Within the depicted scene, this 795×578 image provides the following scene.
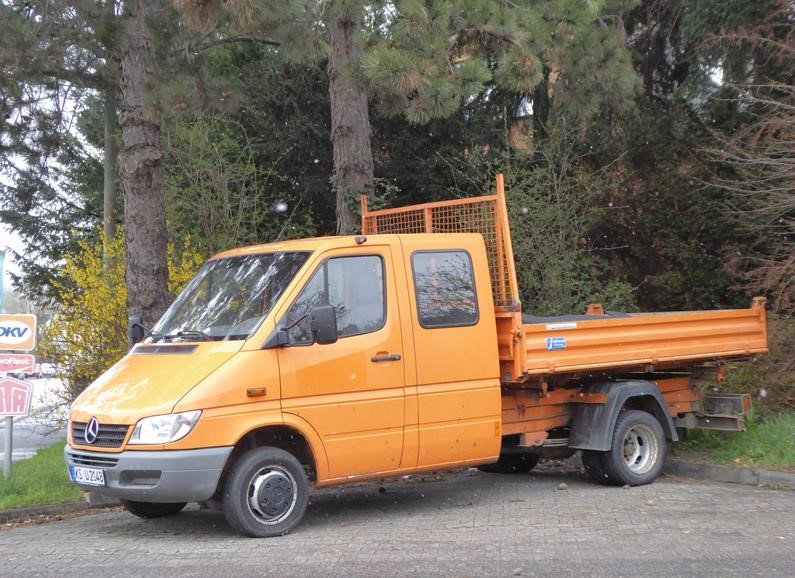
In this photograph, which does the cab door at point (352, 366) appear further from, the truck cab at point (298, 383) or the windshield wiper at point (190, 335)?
the windshield wiper at point (190, 335)

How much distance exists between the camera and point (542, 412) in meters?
9.26

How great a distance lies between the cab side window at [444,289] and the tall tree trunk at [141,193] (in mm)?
3845

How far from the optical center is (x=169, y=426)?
23.4 ft

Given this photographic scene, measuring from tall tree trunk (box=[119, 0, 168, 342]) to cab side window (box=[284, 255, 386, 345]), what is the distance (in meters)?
3.64

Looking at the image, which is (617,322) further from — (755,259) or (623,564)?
(755,259)

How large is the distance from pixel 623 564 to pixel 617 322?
3.16 metres

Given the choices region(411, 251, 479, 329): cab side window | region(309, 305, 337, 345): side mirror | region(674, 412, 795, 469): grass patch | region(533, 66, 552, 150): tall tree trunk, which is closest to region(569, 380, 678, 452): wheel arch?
region(674, 412, 795, 469): grass patch

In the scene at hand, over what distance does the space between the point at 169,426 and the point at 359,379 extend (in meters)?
1.56

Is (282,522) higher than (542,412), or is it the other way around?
(542,412)

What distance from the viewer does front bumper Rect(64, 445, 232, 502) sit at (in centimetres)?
710

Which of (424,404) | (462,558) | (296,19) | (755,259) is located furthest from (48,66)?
(755,259)

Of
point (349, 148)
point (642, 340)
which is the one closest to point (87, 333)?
point (349, 148)

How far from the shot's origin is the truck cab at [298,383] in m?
7.21

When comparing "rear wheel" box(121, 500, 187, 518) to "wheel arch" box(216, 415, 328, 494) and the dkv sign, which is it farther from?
the dkv sign
